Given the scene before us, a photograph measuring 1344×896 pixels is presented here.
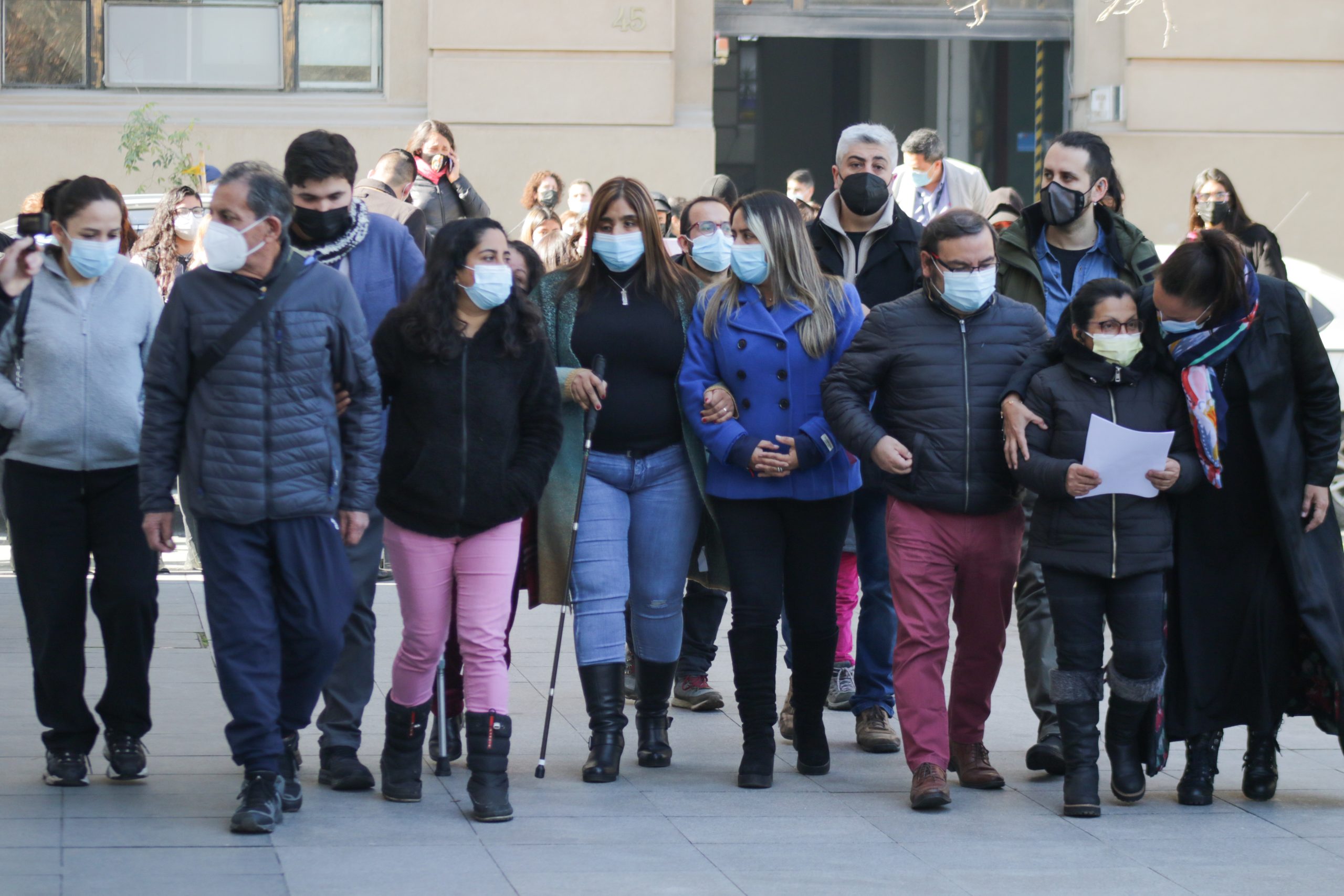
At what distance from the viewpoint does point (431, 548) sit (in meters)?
5.71

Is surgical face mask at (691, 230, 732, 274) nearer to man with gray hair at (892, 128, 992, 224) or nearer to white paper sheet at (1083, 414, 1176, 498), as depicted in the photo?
white paper sheet at (1083, 414, 1176, 498)


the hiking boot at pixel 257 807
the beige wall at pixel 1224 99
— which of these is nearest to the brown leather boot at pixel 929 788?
the hiking boot at pixel 257 807

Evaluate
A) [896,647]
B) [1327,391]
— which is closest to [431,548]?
[896,647]

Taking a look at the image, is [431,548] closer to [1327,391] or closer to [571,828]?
[571,828]

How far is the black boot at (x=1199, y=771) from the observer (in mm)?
6059

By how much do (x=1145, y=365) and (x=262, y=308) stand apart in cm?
272

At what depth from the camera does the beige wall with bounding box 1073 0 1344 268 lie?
16828mm

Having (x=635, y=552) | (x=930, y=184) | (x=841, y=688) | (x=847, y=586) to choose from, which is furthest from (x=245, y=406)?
(x=930, y=184)

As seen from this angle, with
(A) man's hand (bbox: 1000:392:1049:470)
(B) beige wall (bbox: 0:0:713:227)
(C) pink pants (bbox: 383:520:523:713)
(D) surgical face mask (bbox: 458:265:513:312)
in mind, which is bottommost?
(C) pink pants (bbox: 383:520:523:713)

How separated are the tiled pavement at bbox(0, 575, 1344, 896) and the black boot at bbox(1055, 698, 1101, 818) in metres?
0.08

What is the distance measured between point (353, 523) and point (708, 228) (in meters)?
2.17

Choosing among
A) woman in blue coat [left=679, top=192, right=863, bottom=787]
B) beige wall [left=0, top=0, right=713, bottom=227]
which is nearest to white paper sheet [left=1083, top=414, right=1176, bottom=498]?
woman in blue coat [left=679, top=192, right=863, bottom=787]

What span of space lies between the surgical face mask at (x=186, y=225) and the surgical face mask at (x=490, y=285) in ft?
13.0

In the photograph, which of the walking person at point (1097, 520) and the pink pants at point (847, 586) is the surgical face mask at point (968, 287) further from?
the pink pants at point (847, 586)
